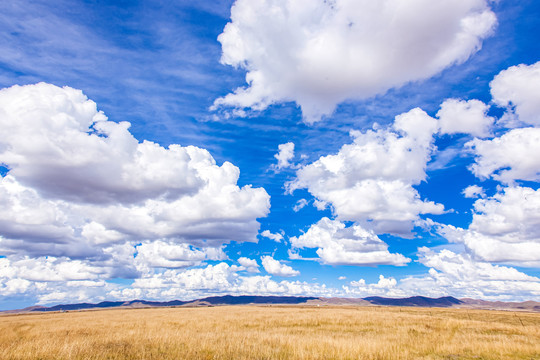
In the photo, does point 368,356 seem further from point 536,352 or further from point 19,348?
point 19,348

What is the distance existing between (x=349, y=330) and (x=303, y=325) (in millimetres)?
5776

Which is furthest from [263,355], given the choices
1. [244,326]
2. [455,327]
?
[455,327]

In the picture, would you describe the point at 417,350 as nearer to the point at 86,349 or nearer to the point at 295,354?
the point at 295,354

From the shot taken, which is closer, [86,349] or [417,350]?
[86,349]

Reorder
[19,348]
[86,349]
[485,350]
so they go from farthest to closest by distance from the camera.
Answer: [485,350]
[19,348]
[86,349]

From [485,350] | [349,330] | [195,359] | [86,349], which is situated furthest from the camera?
[349,330]

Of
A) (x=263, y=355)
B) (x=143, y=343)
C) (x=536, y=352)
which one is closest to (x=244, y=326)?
(x=143, y=343)

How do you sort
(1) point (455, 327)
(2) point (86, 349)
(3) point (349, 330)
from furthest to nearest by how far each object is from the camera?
1. (1) point (455, 327)
2. (3) point (349, 330)
3. (2) point (86, 349)

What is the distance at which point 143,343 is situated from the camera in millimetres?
17297

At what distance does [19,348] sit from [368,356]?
56.3ft

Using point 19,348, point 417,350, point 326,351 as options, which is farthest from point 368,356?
point 19,348

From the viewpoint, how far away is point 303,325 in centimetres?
3084

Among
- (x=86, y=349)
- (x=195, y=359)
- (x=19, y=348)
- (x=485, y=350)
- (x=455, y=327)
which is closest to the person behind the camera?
(x=195, y=359)

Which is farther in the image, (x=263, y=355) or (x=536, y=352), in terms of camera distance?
(x=536, y=352)
